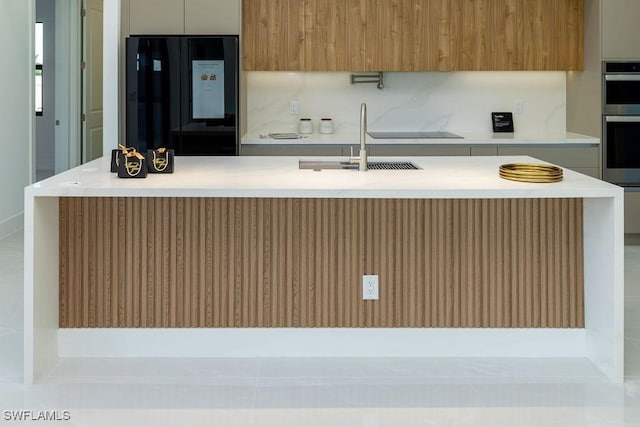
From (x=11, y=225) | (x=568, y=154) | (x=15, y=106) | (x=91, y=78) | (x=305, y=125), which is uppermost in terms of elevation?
(x=91, y=78)

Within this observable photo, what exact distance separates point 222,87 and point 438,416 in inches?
125

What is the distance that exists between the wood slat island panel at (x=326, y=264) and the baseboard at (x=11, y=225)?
3173 mm

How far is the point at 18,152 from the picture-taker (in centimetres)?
612

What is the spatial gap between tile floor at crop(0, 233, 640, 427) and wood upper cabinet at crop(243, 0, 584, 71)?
2.97m

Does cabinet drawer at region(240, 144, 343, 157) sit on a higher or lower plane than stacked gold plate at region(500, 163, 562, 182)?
higher

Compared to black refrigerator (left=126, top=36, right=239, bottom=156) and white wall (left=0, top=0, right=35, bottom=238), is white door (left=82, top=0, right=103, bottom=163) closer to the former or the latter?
white wall (left=0, top=0, right=35, bottom=238)

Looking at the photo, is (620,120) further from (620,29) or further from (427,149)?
(427,149)

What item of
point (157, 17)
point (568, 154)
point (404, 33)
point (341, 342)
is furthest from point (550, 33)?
point (341, 342)

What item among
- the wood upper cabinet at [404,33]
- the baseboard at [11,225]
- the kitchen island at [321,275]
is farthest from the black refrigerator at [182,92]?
the kitchen island at [321,275]

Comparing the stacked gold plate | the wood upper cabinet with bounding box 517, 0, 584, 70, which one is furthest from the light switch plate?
the wood upper cabinet with bounding box 517, 0, 584, 70

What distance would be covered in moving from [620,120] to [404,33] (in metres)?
1.68

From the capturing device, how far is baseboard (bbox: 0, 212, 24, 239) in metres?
5.86

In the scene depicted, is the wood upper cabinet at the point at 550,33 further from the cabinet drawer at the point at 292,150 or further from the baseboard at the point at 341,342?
the baseboard at the point at 341,342

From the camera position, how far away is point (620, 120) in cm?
535
